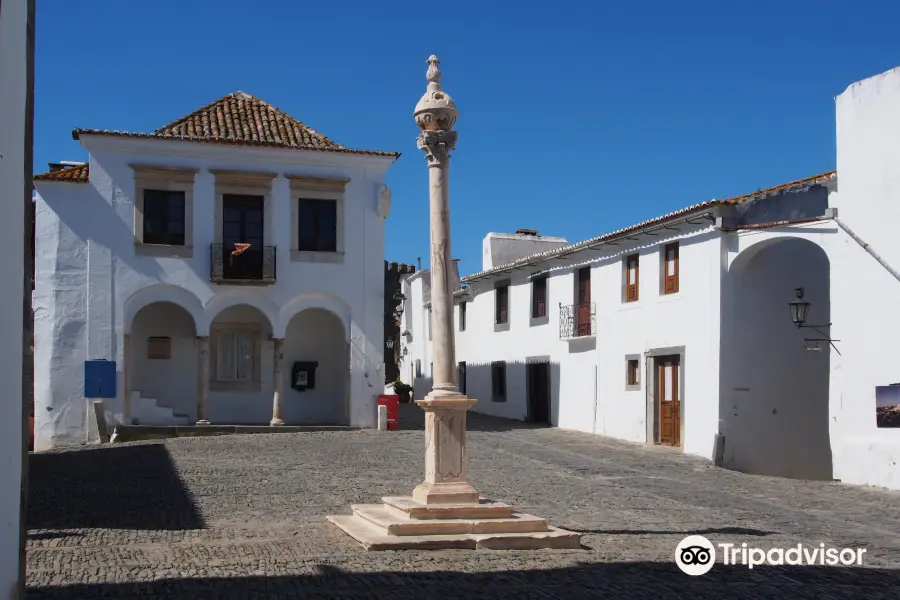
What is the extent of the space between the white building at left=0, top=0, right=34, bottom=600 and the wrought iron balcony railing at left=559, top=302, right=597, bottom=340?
19.1m

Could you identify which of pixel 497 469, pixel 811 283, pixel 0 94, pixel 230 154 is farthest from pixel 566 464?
pixel 0 94

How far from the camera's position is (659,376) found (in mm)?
21359

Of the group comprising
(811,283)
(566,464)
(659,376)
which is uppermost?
(811,283)

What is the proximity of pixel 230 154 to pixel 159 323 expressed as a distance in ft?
14.1

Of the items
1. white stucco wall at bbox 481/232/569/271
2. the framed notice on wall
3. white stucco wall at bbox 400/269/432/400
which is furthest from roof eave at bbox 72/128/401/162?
white stucco wall at bbox 400/269/432/400

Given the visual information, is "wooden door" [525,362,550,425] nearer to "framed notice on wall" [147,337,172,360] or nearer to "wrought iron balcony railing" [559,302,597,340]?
"wrought iron balcony railing" [559,302,597,340]

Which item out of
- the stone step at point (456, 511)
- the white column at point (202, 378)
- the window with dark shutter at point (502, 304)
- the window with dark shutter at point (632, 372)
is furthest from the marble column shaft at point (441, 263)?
the window with dark shutter at point (502, 304)

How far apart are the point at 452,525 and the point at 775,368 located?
1229 cm

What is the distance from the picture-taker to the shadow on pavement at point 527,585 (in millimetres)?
6715

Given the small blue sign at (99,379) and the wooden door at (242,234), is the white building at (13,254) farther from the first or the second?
the wooden door at (242,234)

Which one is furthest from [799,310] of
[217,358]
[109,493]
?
[217,358]

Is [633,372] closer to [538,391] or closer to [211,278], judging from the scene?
[538,391]

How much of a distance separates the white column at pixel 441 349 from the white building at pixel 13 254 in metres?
4.14

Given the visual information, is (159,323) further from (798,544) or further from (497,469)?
(798,544)
